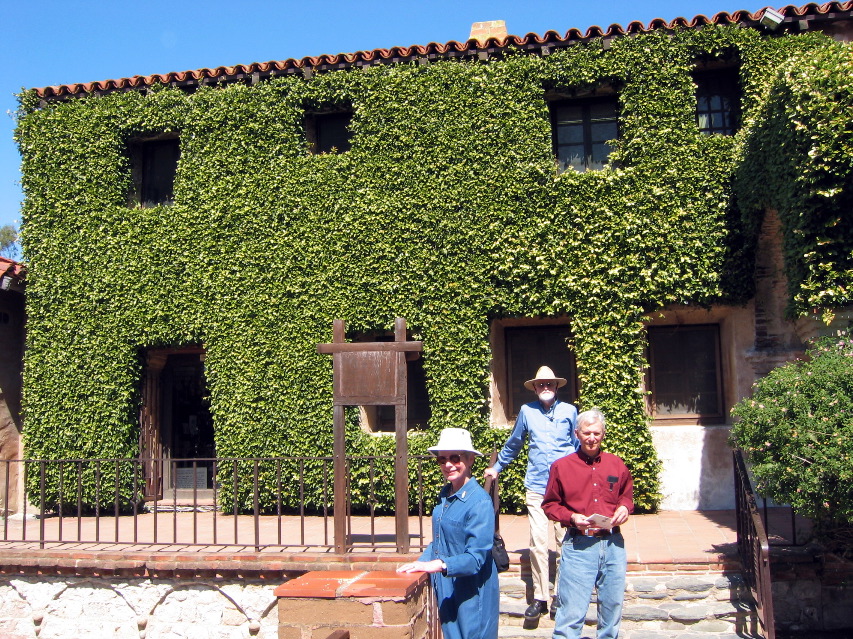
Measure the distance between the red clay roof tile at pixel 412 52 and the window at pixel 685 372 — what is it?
4.12m

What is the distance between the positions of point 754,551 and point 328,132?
838cm

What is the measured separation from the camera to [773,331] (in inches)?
385

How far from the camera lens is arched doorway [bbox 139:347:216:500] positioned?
12.0m

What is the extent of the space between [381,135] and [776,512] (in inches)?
281

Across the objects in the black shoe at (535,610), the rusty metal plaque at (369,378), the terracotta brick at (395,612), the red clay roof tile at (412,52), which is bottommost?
the black shoe at (535,610)

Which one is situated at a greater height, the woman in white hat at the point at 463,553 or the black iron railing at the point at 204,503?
the woman in white hat at the point at 463,553

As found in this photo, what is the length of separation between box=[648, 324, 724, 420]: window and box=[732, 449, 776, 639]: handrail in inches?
119

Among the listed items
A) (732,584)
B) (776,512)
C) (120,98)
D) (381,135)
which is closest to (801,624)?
(732,584)

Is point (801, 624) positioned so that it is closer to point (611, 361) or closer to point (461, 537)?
point (611, 361)

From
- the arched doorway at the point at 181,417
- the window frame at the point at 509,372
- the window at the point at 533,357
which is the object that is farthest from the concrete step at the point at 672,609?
the arched doorway at the point at 181,417

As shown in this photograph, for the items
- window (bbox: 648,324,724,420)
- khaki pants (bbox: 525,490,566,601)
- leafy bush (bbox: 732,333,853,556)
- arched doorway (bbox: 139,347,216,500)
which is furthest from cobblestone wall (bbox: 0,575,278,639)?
window (bbox: 648,324,724,420)

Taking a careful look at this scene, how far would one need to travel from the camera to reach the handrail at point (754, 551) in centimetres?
564

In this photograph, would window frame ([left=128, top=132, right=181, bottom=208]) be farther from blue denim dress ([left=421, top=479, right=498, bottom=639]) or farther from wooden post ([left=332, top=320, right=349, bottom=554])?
blue denim dress ([left=421, top=479, right=498, bottom=639])

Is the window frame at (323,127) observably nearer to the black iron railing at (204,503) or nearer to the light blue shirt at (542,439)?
the black iron railing at (204,503)
